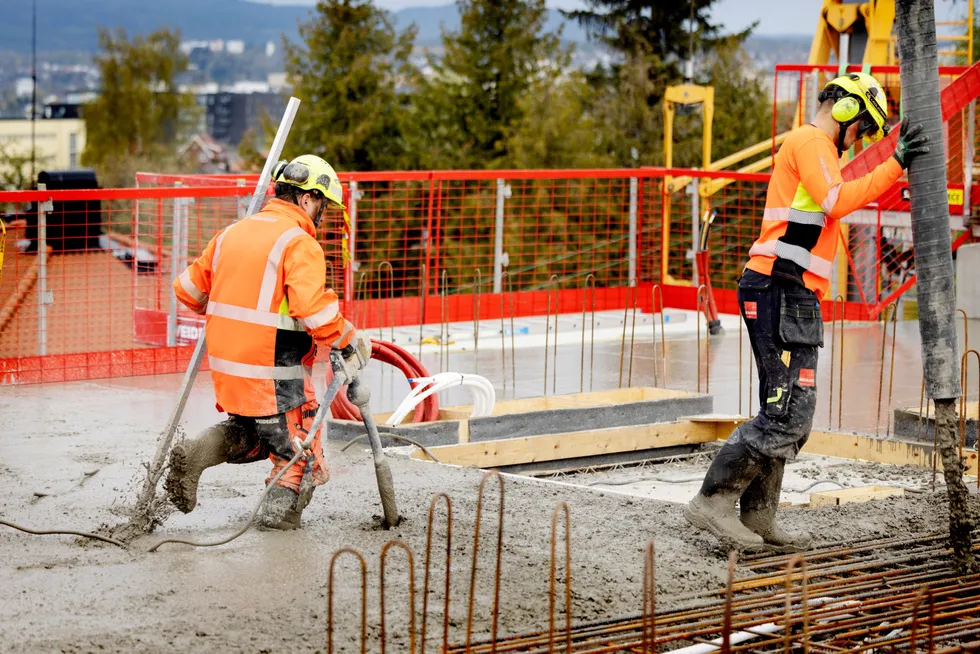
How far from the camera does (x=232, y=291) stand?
6.75 meters

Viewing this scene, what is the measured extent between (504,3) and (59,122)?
70.2 metres

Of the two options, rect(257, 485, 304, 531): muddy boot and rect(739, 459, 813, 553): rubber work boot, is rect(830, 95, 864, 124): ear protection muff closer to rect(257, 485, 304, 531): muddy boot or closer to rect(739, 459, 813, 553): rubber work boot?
rect(739, 459, 813, 553): rubber work boot

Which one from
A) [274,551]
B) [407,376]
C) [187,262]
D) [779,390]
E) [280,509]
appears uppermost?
[187,262]

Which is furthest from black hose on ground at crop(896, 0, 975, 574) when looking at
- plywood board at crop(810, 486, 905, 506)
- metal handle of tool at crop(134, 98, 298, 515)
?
metal handle of tool at crop(134, 98, 298, 515)

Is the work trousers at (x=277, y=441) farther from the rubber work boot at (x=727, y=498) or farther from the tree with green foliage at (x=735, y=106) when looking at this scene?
the tree with green foliage at (x=735, y=106)

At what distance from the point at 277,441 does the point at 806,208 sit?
2.75 metres

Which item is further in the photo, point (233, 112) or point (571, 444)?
point (233, 112)

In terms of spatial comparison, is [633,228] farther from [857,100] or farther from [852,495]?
[857,100]

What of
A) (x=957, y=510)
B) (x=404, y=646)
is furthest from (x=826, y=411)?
(x=404, y=646)

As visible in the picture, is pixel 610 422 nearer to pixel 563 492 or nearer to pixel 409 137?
pixel 563 492

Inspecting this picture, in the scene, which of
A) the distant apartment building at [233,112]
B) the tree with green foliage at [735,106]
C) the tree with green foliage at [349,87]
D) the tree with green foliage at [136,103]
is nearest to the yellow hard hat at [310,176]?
the tree with green foliage at [349,87]

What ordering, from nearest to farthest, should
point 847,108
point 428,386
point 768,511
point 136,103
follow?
point 847,108 → point 768,511 → point 428,386 → point 136,103

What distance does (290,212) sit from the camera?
22.6ft

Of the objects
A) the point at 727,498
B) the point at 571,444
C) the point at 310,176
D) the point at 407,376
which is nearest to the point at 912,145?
the point at 727,498
